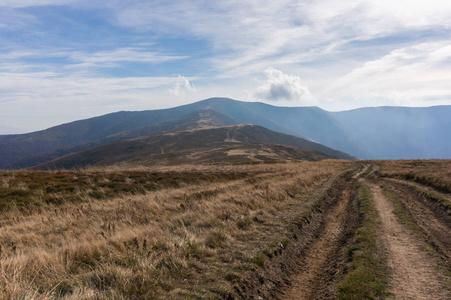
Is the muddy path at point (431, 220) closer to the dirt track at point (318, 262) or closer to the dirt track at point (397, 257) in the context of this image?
the dirt track at point (397, 257)

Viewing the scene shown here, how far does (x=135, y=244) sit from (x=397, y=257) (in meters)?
7.93

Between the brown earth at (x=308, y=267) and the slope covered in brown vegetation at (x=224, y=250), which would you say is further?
the brown earth at (x=308, y=267)

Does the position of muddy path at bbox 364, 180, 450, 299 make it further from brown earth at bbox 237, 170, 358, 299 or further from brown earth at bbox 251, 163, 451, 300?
brown earth at bbox 237, 170, 358, 299

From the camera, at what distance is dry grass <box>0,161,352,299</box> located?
183 inches

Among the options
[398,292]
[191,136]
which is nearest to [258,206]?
[398,292]

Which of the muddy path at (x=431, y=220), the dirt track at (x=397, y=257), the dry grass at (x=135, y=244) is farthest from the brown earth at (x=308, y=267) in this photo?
the muddy path at (x=431, y=220)

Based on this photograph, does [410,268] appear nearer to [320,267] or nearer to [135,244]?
[320,267]

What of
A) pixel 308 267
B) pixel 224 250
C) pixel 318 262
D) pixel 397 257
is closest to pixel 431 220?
pixel 397 257

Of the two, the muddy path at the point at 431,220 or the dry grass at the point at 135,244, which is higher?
the dry grass at the point at 135,244

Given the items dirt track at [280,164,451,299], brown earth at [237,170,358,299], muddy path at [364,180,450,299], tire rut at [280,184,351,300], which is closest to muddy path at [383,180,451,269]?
dirt track at [280,164,451,299]

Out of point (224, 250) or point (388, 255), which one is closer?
point (224, 250)

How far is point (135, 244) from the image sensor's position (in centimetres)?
671

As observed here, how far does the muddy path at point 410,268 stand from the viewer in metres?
5.28

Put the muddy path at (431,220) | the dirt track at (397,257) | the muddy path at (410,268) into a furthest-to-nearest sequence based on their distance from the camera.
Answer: the muddy path at (431,220)
the dirt track at (397,257)
the muddy path at (410,268)
